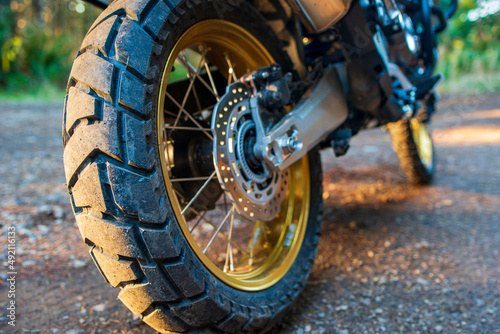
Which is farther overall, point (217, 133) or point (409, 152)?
point (409, 152)

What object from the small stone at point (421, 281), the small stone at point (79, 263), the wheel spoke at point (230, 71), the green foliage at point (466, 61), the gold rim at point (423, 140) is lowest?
the green foliage at point (466, 61)

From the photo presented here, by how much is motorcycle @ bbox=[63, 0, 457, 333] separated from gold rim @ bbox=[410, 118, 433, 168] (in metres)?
1.26

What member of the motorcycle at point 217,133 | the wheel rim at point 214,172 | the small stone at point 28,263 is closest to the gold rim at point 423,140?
the motorcycle at point 217,133

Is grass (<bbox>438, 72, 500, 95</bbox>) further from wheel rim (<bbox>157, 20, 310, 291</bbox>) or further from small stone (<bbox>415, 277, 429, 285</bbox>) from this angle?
wheel rim (<bbox>157, 20, 310, 291</bbox>)

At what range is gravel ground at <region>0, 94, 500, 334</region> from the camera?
4.84 feet

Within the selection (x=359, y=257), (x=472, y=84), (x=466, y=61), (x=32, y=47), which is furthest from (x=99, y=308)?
(x=466, y=61)

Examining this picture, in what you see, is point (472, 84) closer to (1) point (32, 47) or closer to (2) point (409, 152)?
(2) point (409, 152)

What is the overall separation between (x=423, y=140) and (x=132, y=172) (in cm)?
323

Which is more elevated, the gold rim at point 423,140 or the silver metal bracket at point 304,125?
the silver metal bracket at point 304,125

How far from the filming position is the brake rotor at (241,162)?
1.29m

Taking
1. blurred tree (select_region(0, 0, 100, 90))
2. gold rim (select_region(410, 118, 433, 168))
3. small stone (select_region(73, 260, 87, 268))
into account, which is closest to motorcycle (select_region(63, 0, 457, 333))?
small stone (select_region(73, 260, 87, 268))

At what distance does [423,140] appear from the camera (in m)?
3.62

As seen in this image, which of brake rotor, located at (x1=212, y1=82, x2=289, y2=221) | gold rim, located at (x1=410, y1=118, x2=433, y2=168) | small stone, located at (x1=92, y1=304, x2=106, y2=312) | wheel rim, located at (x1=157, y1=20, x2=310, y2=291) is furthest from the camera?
gold rim, located at (x1=410, y1=118, x2=433, y2=168)

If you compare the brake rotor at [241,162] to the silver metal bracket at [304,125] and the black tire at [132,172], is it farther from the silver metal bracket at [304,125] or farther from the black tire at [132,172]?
the black tire at [132,172]
